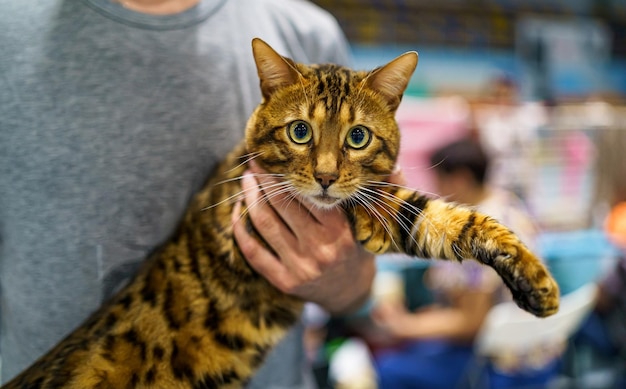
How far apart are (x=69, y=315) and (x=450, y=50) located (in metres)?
3.78

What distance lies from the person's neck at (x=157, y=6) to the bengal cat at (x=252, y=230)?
21 centimetres

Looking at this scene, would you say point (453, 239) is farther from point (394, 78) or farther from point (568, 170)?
point (568, 170)

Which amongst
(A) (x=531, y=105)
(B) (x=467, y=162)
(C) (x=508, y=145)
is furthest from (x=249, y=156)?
(A) (x=531, y=105)

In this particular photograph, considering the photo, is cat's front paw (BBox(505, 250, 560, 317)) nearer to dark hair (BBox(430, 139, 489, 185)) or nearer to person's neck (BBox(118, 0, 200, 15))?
person's neck (BBox(118, 0, 200, 15))

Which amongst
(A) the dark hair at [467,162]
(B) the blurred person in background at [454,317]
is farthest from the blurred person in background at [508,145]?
(A) the dark hair at [467,162]

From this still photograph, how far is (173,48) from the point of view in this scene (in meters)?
0.83

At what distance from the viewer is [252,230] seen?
2.69 ft

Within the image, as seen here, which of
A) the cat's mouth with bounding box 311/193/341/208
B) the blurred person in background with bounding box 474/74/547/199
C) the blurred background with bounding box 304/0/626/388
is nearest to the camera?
the cat's mouth with bounding box 311/193/341/208

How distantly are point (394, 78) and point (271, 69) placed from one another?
15 centimetres

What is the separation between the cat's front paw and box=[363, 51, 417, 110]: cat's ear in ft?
0.82

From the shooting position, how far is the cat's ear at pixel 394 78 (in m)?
0.65

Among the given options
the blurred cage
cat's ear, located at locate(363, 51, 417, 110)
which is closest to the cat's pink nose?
cat's ear, located at locate(363, 51, 417, 110)

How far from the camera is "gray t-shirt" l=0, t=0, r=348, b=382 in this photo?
0.78 meters

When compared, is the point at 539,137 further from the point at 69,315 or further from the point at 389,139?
the point at 69,315
